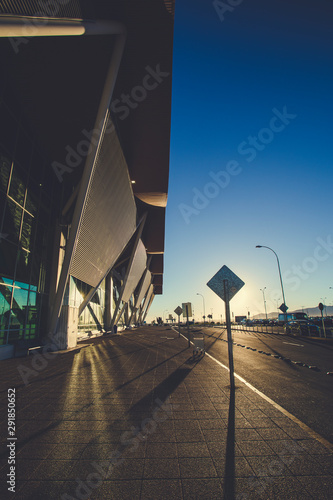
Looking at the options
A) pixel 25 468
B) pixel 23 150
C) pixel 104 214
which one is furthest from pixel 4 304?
pixel 25 468

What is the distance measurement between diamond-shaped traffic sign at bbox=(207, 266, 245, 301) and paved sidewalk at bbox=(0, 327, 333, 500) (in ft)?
7.53

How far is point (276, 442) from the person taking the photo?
10.6ft

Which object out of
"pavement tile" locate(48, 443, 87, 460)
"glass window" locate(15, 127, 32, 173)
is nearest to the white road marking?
"pavement tile" locate(48, 443, 87, 460)

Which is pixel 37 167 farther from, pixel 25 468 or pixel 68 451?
pixel 25 468

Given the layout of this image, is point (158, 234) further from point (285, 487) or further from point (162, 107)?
point (285, 487)

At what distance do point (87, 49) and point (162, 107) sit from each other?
4256mm

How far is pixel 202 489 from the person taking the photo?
2336 mm

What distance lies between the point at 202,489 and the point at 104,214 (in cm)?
1522

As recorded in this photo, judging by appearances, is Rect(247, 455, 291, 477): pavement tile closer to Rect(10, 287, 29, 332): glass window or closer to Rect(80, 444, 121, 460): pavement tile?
Rect(80, 444, 121, 460): pavement tile

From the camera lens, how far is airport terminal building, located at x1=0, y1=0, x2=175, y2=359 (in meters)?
9.45

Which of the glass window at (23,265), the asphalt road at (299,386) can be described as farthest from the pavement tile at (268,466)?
the glass window at (23,265)

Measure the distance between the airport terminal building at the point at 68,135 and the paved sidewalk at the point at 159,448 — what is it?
809cm

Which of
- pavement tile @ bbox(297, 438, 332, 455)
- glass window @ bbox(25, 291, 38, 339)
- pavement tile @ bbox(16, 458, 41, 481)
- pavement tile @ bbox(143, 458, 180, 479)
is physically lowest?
pavement tile @ bbox(16, 458, 41, 481)

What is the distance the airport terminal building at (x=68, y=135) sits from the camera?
9.45 metres
